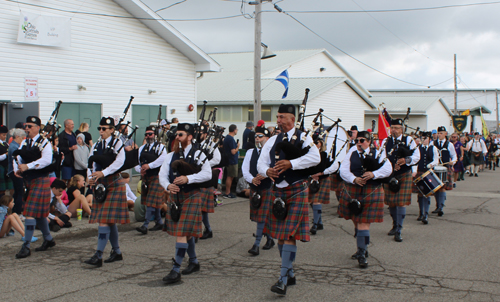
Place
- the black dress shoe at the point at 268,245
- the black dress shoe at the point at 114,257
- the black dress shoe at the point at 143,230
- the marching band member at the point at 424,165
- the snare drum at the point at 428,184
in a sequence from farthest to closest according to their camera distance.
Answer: the marching band member at the point at 424,165 → the snare drum at the point at 428,184 → the black dress shoe at the point at 143,230 → the black dress shoe at the point at 268,245 → the black dress shoe at the point at 114,257

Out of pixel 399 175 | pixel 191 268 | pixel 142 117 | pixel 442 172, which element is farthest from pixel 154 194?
pixel 142 117

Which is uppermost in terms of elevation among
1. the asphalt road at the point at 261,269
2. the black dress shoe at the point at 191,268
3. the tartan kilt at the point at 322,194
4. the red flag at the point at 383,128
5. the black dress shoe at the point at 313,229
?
the red flag at the point at 383,128

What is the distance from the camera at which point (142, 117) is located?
1450 cm

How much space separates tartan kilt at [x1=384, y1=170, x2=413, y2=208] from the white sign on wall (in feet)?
29.3

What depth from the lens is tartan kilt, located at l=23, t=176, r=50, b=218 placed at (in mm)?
6000

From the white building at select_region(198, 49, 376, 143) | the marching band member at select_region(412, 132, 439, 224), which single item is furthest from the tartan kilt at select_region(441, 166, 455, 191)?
the white building at select_region(198, 49, 376, 143)

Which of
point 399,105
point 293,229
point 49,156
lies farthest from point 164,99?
point 399,105

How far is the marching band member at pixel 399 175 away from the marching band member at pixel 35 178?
4.91 meters

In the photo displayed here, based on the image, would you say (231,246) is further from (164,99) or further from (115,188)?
(164,99)

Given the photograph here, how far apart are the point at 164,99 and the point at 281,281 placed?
443 inches

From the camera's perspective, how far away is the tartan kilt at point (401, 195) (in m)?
7.38

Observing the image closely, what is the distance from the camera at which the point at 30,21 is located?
461 inches

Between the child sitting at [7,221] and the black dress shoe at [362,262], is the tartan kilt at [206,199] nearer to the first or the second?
the black dress shoe at [362,262]

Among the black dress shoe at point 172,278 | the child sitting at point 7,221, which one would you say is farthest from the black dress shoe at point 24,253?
A: the black dress shoe at point 172,278
